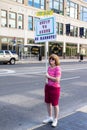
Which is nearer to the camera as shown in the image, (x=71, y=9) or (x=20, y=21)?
(x=20, y=21)

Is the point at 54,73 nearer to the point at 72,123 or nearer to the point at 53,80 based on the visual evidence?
the point at 53,80

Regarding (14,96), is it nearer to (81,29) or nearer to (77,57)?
(77,57)

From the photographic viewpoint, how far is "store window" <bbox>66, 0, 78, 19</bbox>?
227 feet

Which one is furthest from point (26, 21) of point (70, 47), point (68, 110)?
point (68, 110)

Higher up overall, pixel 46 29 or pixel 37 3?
pixel 37 3

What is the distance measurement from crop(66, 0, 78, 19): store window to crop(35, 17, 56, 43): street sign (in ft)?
201

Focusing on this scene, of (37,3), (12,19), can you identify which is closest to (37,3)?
(37,3)

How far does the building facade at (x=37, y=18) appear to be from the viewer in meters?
50.6

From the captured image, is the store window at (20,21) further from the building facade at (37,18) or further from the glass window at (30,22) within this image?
the glass window at (30,22)

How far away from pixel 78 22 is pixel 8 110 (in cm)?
6548

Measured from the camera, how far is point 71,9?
232ft

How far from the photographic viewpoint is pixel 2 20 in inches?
1949

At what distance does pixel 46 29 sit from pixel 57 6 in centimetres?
5773

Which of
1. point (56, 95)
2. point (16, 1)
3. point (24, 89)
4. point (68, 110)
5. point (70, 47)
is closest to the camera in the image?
point (56, 95)
